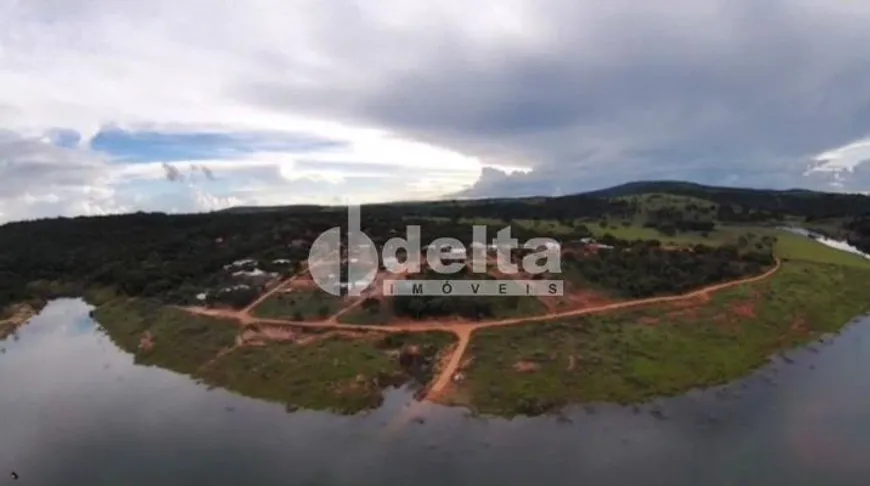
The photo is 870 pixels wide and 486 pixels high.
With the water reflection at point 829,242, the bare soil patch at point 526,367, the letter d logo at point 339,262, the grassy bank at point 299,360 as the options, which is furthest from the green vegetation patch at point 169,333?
the water reflection at point 829,242

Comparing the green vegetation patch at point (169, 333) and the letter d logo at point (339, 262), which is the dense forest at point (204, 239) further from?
the green vegetation patch at point (169, 333)

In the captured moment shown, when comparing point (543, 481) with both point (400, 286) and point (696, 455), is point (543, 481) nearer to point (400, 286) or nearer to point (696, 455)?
point (696, 455)

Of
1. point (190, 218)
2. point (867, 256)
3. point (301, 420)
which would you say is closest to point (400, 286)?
point (301, 420)

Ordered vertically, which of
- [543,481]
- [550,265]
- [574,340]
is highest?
[550,265]

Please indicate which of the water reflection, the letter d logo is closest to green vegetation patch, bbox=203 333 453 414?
the letter d logo

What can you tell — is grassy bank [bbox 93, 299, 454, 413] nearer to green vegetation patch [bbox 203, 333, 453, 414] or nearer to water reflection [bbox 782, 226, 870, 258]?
green vegetation patch [bbox 203, 333, 453, 414]

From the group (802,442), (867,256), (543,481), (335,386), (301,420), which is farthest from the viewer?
(867,256)
